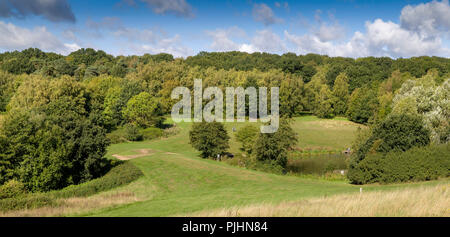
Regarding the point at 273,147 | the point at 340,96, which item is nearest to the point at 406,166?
the point at 273,147

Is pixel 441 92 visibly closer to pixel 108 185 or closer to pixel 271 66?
pixel 108 185

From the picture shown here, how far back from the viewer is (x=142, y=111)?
2753 inches

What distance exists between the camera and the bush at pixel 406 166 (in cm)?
2448

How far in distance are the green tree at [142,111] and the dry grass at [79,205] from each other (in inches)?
1842

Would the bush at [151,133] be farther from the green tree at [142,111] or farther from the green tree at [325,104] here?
the green tree at [325,104]

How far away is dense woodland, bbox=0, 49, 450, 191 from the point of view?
2913 centimetres

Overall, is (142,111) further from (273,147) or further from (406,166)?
(406,166)

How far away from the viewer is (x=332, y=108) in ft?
300

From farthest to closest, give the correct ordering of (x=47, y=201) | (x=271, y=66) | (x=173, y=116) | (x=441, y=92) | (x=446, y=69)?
(x=271, y=66) → (x=446, y=69) → (x=173, y=116) → (x=441, y=92) → (x=47, y=201)

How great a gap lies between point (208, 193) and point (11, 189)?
14.9m

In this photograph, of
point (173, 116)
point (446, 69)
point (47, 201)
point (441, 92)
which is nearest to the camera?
point (47, 201)

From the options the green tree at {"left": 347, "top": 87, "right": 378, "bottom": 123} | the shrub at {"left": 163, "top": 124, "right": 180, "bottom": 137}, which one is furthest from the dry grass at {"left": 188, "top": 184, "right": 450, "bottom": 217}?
the green tree at {"left": 347, "top": 87, "right": 378, "bottom": 123}
